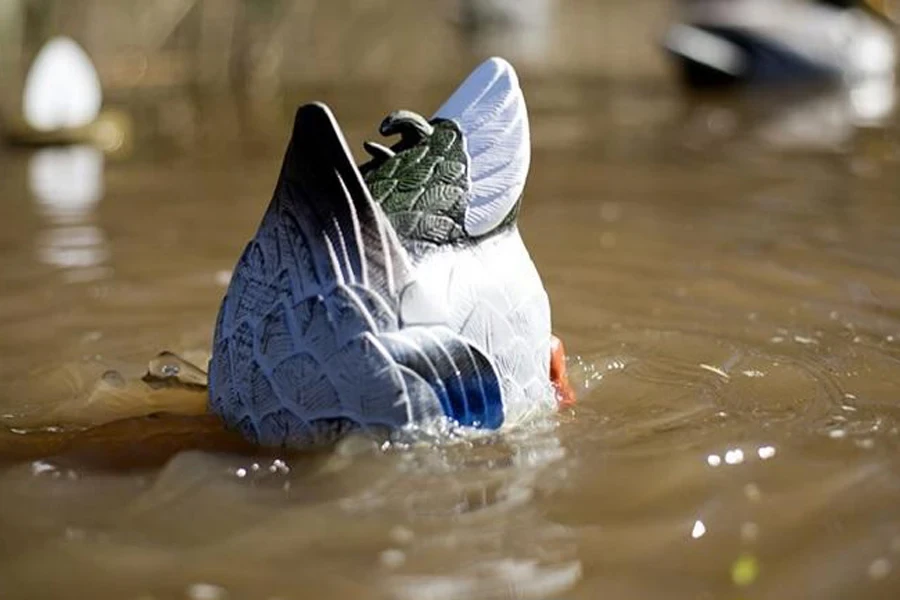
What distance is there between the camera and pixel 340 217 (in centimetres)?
267

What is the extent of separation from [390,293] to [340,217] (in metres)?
0.17

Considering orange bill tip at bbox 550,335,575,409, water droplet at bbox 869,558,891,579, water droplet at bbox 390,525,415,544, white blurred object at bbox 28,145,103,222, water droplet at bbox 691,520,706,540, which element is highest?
orange bill tip at bbox 550,335,575,409

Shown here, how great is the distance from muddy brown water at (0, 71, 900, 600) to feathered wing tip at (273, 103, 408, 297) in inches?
13.8

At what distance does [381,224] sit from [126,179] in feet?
14.3

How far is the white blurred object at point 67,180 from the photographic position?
20.0 ft

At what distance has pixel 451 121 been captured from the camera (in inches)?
117

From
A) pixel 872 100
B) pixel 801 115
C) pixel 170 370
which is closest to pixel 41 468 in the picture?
pixel 170 370

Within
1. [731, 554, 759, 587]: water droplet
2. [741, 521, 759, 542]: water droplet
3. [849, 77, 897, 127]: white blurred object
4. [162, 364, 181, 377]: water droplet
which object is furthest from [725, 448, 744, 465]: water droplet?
[849, 77, 897, 127]: white blurred object

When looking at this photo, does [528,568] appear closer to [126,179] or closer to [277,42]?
[126,179]

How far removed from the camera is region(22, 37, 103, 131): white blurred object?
24.7ft

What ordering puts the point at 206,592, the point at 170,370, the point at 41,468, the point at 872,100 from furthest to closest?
the point at 872,100
the point at 170,370
the point at 41,468
the point at 206,592

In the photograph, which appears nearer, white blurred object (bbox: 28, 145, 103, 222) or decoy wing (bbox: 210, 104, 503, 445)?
decoy wing (bbox: 210, 104, 503, 445)

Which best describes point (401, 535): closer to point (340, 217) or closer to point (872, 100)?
point (340, 217)

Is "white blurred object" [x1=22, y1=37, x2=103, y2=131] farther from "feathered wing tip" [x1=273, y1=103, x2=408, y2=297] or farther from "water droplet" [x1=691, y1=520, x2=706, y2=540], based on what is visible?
"water droplet" [x1=691, y1=520, x2=706, y2=540]
